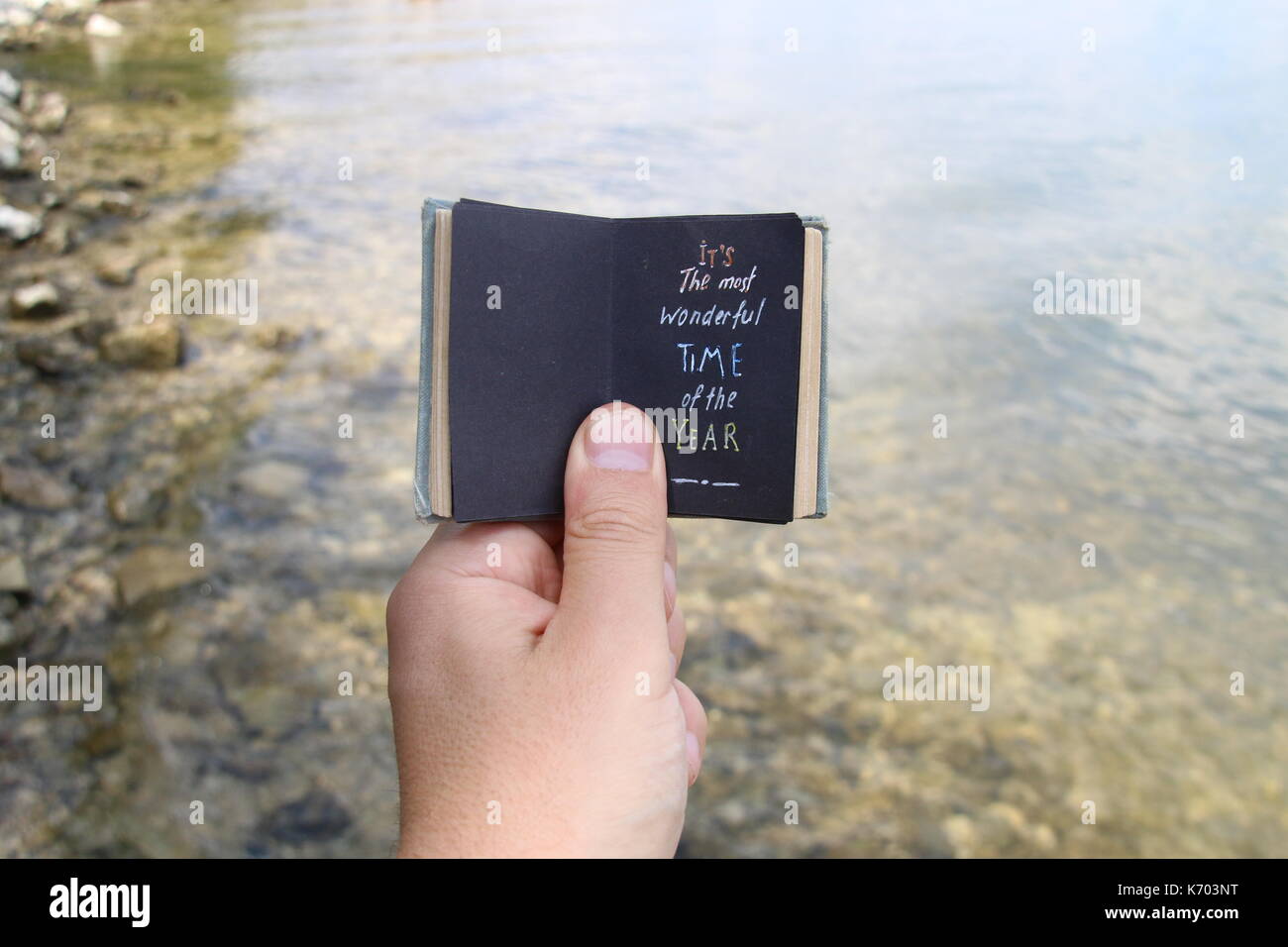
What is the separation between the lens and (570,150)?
1004 cm

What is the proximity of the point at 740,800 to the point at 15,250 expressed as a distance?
21.9 ft

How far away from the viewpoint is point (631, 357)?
1706mm

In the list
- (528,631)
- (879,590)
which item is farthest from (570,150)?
(528,631)

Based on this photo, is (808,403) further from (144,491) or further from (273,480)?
(144,491)

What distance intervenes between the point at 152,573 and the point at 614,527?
3144 mm

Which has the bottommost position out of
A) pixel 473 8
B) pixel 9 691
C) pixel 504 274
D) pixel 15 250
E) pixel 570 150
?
pixel 9 691

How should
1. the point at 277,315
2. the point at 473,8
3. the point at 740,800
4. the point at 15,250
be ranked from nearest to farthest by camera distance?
the point at 740,800 < the point at 277,315 < the point at 15,250 < the point at 473,8

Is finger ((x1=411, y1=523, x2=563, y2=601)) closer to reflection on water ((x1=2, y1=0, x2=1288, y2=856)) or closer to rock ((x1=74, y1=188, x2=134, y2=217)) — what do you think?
reflection on water ((x1=2, y1=0, x2=1288, y2=856))

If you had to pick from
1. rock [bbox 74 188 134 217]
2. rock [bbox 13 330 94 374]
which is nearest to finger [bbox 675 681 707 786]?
rock [bbox 13 330 94 374]

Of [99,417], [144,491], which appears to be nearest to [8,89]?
[99,417]

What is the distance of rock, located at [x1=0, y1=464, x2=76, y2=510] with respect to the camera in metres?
4.33

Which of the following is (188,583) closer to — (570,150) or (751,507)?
(751,507)
